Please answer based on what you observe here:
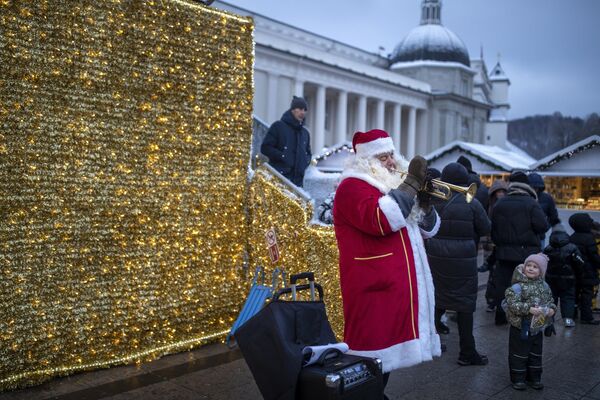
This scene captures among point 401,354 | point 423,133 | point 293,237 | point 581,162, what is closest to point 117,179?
point 293,237

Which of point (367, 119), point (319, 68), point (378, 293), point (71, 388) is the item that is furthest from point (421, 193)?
point (367, 119)

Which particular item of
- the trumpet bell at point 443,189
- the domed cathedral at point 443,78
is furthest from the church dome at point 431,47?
the trumpet bell at point 443,189

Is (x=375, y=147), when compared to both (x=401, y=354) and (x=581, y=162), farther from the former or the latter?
(x=581, y=162)

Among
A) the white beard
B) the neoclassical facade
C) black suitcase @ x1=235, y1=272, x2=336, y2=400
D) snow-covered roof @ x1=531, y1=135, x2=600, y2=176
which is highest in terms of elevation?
the neoclassical facade

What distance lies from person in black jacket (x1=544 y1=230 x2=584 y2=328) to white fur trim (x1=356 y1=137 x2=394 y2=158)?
16.4 feet

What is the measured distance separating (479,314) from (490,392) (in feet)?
11.3

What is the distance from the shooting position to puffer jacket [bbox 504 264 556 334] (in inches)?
219

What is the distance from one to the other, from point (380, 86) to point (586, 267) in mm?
37034

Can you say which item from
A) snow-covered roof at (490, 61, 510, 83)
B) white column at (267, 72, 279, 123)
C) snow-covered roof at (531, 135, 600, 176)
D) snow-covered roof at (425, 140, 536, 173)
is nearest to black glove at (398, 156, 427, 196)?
snow-covered roof at (531, 135, 600, 176)

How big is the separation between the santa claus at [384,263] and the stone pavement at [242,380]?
140cm

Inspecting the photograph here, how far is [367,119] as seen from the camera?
47.6m

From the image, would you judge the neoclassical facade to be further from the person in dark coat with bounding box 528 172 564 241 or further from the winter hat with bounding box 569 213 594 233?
the winter hat with bounding box 569 213 594 233

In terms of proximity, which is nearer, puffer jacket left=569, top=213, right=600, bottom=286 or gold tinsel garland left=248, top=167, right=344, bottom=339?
gold tinsel garland left=248, top=167, right=344, bottom=339

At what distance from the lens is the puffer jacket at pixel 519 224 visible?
7711 millimetres
